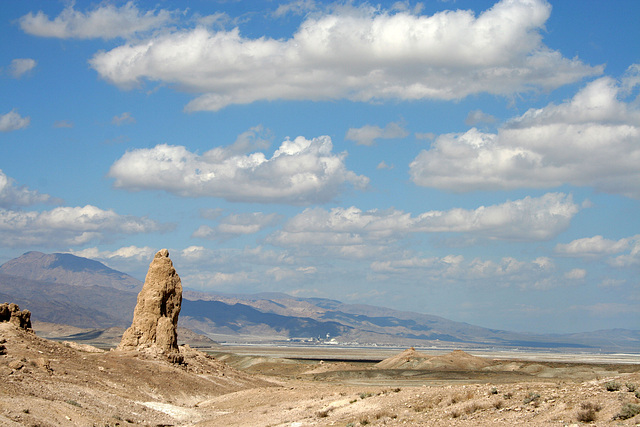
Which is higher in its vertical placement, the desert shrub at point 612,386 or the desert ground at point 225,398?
the desert shrub at point 612,386

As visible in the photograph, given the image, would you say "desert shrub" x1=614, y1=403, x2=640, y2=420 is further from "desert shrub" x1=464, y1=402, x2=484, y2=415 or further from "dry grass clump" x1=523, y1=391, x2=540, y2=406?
"desert shrub" x1=464, y1=402, x2=484, y2=415

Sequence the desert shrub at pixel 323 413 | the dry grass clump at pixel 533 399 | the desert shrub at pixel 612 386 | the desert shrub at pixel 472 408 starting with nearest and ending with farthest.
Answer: the desert shrub at pixel 612 386
the dry grass clump at pixel 533 399
the desert shrub at pixel 472 408
the desert shrub at pixel 323 413

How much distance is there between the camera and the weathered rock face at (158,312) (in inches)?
2101

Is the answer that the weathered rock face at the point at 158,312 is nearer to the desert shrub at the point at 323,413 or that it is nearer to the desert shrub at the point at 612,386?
the desert shrub at the point at 323,413

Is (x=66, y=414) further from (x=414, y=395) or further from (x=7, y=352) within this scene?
(x=414, y=395)

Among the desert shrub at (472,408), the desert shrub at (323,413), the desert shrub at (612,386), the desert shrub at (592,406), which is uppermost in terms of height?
the desert shrub at (612,386)

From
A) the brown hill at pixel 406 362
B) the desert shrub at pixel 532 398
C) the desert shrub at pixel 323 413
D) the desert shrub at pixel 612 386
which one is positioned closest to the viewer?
the desert shrub at pixel 612 386

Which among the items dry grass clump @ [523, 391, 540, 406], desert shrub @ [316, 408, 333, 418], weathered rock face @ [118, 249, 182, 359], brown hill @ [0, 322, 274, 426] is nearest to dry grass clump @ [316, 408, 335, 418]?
desert shrub @ [316, 408, 333, 418]

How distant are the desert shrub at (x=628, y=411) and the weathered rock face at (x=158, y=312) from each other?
39.5m

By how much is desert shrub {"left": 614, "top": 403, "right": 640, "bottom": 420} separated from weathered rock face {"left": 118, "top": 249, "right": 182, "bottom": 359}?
130 feet

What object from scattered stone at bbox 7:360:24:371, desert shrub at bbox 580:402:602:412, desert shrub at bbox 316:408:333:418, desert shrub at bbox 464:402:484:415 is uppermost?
desert shrub at bbox 580:402:602:412

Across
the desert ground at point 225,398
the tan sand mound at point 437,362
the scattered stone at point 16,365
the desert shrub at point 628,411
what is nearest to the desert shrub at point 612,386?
the desert ground at point 225,398

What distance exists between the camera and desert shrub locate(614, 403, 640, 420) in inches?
715

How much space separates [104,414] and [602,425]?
76.6 feet
